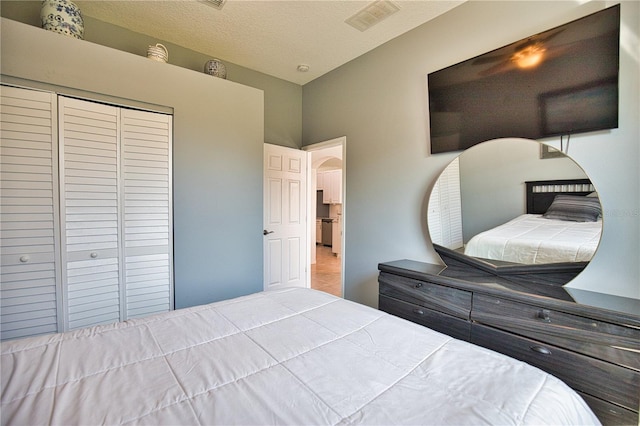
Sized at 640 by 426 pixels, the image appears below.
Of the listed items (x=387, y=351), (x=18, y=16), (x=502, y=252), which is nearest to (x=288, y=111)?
(x=18, y=16)

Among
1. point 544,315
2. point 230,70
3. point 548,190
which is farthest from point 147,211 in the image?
point 548,190

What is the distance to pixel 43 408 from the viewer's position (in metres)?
0.74

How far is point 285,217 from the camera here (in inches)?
144

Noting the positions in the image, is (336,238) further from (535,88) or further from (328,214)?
(535,88)

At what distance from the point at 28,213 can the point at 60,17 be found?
141 cm

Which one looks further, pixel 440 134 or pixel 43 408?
pixel 440 134

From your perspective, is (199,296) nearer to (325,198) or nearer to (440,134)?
(440,134)

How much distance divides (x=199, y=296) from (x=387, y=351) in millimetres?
2006

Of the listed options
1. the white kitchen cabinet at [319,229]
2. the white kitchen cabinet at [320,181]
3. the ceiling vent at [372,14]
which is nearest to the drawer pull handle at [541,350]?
the ceiling vent at [372,14]

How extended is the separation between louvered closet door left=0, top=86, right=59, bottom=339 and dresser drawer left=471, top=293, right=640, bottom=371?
2914 mm

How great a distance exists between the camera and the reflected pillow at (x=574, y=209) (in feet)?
5.38

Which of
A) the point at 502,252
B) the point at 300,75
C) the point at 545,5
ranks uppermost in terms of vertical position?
the point at 300,75

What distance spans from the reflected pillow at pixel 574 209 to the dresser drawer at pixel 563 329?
2.12ft

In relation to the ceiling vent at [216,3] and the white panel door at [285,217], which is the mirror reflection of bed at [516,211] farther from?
the ceiling vent at [216,3]
